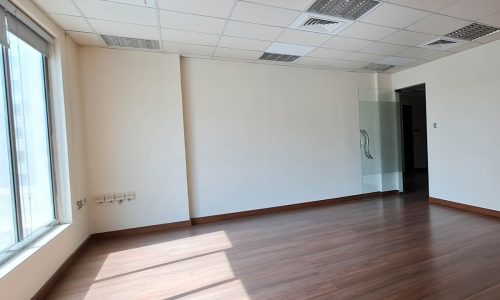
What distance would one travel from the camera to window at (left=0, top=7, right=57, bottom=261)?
2.13 meters

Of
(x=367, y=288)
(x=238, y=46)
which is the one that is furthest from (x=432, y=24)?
(x=367, y=288)

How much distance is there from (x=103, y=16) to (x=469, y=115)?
18.5 feet

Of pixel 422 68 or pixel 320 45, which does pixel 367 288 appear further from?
pixel 422 68

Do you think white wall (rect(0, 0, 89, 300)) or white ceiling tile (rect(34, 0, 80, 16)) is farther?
white ceiling tile (rect(34, 0, 80, 16))

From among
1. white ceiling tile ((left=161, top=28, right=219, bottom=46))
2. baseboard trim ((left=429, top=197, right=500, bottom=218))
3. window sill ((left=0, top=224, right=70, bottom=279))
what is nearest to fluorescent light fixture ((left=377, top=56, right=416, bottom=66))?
baseboard trim ((left=429, top=197, right=500, bottom=218))

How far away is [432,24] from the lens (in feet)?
10.7

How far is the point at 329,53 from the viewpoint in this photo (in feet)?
14.1

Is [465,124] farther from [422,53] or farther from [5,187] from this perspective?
[5,187]

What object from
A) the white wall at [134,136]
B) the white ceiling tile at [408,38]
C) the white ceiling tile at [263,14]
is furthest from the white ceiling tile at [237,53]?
the white ceiling tile at [408,38]

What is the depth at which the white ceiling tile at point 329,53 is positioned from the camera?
415 centimetres

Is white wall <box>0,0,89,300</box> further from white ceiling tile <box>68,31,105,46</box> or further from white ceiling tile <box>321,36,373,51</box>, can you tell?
white ceiling tile <box>321,36,373,51</box>

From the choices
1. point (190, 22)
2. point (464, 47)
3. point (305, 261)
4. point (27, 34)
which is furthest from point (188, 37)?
point (464, 47)

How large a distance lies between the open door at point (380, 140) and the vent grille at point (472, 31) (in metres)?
1.95

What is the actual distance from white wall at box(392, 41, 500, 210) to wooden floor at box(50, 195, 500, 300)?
1.88 ft
